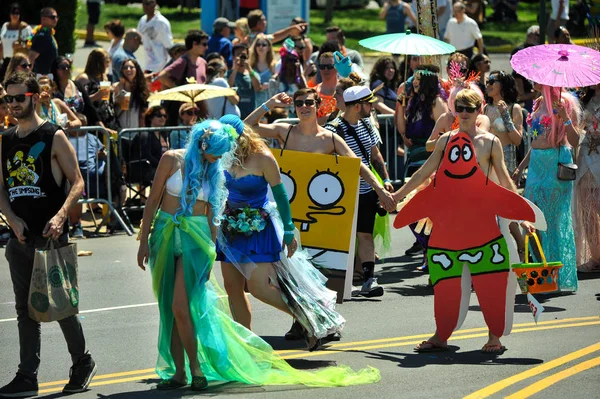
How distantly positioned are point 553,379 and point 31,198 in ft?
12.0

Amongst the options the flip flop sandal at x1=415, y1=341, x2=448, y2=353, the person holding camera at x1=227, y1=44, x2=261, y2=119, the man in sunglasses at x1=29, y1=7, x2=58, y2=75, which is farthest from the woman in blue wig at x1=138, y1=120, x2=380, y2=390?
the man in sunglasses at x1=29, y1=7, x2=58, y2=75

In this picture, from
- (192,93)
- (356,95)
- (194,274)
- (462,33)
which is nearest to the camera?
(194,274)

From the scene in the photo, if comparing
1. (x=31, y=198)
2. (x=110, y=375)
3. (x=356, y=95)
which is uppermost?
(x=356, y=95)

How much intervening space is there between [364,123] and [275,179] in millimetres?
2843

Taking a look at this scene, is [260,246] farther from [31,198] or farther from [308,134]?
[31,198]

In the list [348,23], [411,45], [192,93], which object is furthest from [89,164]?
[348,23]

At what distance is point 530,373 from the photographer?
7.71 meters

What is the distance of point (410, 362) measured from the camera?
8086 millimetres

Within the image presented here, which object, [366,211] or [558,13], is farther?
[558,13]

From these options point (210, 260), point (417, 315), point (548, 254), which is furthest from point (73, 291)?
point (548, 254)

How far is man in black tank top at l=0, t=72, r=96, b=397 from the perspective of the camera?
24.3 feet

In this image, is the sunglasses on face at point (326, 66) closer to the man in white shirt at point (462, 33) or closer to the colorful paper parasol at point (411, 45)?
the colorful paper parasol at point (411, 45)

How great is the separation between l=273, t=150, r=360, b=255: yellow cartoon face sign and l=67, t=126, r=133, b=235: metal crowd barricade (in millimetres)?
4754

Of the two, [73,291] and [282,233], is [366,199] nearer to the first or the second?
[282,233]
